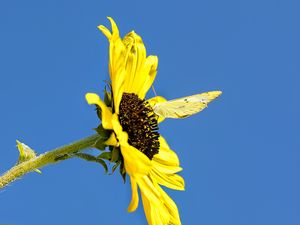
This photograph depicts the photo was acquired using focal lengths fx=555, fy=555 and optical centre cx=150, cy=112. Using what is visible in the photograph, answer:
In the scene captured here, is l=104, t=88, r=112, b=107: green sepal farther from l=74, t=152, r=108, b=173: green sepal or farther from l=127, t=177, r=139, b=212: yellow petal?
l=127, t=177, r=139, b=212: yellow petal

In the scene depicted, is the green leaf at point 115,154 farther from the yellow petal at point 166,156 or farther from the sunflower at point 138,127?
the yellow petal at point 166,156

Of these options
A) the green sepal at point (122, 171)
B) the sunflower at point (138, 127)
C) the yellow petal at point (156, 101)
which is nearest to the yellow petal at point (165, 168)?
the sunflower at point (138, 127)

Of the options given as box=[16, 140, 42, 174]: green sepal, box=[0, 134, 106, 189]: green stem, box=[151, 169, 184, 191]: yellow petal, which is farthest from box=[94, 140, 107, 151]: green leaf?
box=[151, 169, 184, 191]: yellow petal

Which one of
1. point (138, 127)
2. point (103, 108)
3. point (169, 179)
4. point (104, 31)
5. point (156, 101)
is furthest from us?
point (156, 101)

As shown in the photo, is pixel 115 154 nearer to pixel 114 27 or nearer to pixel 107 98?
pixel 107 98

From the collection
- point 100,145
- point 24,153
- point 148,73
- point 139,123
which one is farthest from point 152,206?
point 148,73

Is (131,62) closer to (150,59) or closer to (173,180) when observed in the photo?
(150,59)

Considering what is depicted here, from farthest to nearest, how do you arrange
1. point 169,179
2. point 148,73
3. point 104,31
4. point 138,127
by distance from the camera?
point 148,73 < point 169,179 < point 138,127 < point 104,31
